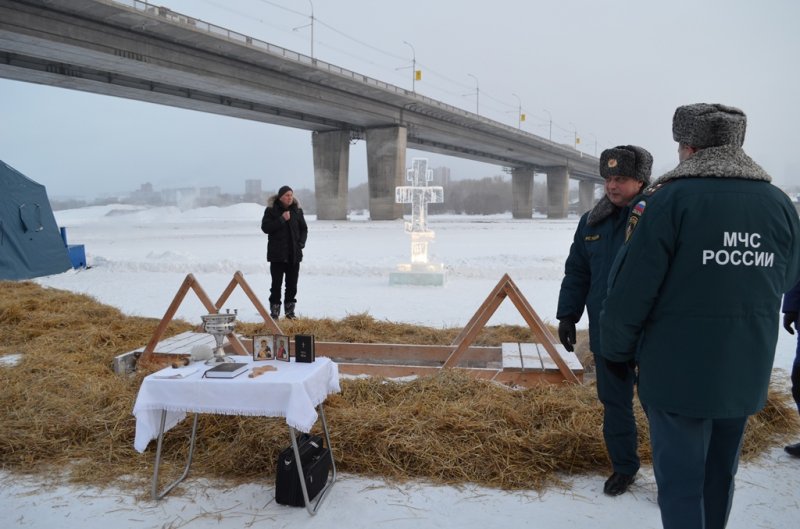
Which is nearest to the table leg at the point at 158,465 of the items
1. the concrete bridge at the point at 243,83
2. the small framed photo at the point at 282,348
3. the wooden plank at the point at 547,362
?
the small framed photo at the point at 282,348

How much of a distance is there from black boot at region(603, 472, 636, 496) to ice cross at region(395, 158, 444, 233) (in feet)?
26.5

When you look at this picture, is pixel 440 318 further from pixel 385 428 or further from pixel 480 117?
pixel 480 117

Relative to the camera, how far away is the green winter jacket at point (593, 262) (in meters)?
3.12

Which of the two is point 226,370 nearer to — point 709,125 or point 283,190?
point 709,125

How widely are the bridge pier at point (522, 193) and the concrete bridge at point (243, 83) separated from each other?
473 inches

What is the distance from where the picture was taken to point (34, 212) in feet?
39.5

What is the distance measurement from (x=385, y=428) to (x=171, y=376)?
1452 mm

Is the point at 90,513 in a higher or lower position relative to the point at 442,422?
lower

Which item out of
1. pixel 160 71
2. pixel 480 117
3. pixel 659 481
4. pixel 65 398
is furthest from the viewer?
pixel 480 117

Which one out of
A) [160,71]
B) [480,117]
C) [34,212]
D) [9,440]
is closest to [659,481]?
[9,440]

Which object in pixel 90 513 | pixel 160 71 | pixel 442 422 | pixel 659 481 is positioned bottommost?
pixel 90 513

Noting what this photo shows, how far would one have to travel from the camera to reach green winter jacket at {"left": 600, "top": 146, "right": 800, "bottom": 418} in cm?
188

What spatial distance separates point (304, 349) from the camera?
10.6 feet

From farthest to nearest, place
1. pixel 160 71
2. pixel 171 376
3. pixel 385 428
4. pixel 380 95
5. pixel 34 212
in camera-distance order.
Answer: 1. pixel 380 95
2. pixel 160 71
3. pixel 34 212
4. pixel 385 428
5. pixel 171 376
